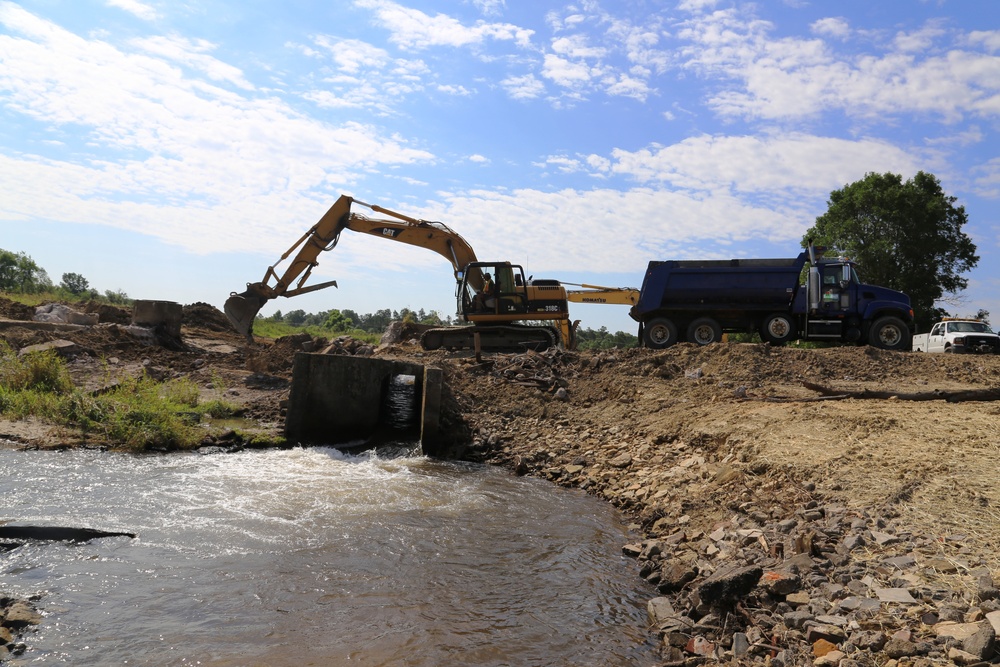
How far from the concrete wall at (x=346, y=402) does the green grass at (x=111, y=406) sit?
5.16ft

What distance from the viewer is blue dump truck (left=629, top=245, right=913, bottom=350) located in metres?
15.6

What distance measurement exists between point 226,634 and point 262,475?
4509 millimetres

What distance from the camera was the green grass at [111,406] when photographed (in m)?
9.95

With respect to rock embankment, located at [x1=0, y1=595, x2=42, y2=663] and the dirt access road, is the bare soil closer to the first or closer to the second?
the dirt access road

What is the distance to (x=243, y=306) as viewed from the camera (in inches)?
685

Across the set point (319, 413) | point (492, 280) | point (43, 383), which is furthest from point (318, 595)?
point (492, 280)

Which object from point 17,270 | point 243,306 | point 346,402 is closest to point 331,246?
point 243,306

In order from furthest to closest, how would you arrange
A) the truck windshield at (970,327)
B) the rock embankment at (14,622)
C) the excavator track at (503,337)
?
the truck windshield at (970,327)
the excavator track at (503,337)
the rock embankment at (14,622)

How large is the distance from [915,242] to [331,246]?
74.9 feet

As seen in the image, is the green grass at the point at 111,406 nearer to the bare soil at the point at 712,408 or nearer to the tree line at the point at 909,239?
the bare soil at the point at 712,408

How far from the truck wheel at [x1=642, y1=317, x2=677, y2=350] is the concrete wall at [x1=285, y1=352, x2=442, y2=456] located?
7.17m

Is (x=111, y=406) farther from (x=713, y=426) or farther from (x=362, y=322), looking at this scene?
(x=362, y=322)

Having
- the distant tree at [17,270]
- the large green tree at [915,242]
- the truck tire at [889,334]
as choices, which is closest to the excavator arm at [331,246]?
the truck tire at [889,334]

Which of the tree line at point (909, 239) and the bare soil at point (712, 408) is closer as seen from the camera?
the bare soil at point (712, 408)
